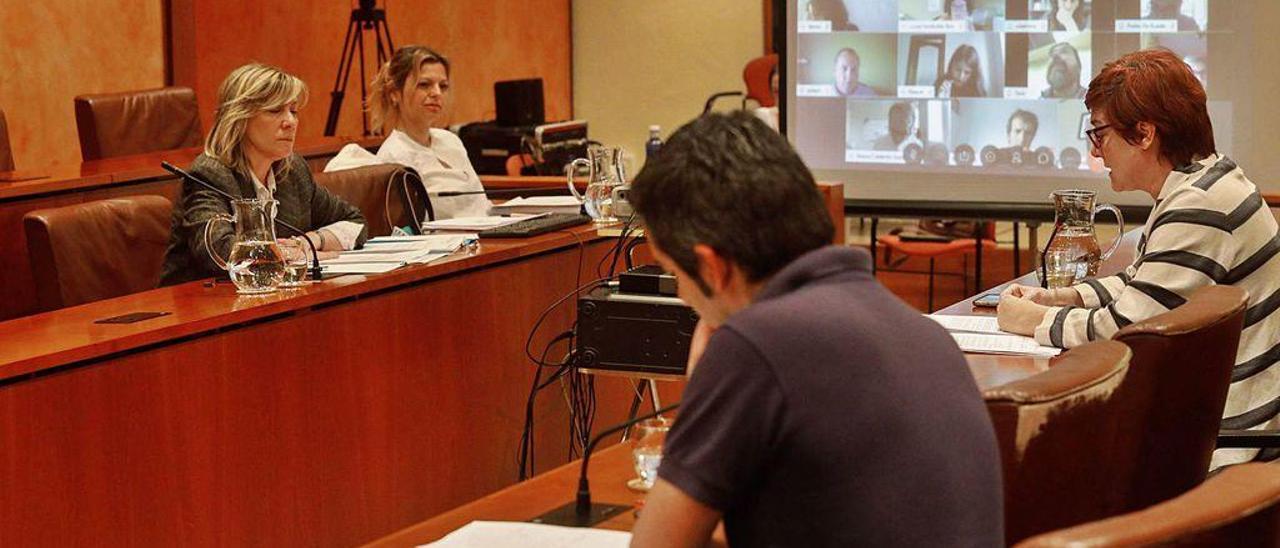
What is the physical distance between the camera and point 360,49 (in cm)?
835

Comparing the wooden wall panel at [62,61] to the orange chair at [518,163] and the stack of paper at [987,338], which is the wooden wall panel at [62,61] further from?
the stack of paper at [987,338]

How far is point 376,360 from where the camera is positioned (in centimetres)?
360

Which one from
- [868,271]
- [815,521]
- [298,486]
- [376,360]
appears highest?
[868,271]

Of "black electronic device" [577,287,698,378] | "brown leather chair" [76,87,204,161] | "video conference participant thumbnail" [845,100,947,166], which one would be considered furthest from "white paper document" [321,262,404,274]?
"video conference participant thumbnail" [845,100,947,166]

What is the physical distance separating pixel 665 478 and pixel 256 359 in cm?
203

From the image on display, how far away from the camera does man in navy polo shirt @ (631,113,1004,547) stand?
1352 millimetres

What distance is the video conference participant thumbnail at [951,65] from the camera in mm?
6316

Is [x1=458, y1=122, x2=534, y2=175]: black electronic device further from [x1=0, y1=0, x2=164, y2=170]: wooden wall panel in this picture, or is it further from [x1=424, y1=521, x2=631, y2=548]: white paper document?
[x1=424, y1=521, x2=631, y2=548]: white paper document

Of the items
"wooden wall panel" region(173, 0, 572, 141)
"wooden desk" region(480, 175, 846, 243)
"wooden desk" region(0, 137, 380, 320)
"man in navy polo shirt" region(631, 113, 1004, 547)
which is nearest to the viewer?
"man in navy polo shirt" region(631, 113, 1004, 547)

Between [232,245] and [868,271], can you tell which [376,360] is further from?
[868,271]

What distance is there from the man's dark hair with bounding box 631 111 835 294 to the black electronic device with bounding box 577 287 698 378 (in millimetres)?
1492

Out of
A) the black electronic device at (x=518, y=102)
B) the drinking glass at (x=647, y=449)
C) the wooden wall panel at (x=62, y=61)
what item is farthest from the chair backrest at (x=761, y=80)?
the drinking glass at (x=647, y=449)

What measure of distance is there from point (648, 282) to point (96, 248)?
1588 mm

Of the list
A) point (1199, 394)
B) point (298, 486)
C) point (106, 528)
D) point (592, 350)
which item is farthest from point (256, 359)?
point (1199, 394)
